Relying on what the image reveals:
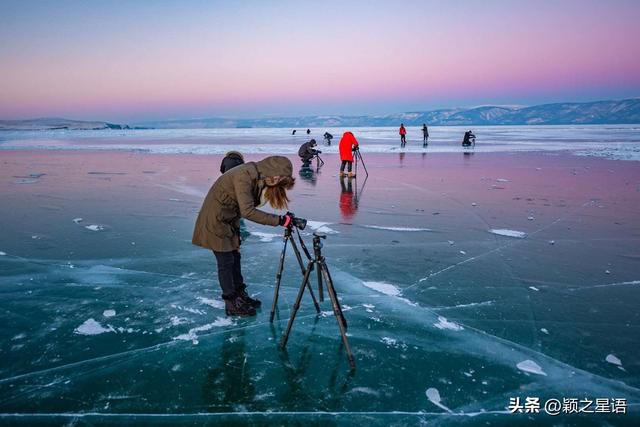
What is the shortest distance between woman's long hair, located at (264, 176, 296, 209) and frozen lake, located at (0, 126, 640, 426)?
1.49 meters

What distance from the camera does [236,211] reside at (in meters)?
4.80

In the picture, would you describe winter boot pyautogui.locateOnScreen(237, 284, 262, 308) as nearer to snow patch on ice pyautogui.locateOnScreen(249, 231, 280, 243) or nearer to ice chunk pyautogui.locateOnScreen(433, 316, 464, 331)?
ice chunk pyautogui.locateOnScreen(433, 316, 464, 331)

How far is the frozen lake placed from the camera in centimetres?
349

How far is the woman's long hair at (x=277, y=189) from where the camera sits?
4250 millimetres

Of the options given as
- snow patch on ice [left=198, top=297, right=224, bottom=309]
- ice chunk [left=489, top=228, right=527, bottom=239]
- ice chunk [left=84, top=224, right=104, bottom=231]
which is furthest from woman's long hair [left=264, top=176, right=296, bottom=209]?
ice chunk [left=84, top=224, right=104, bottom=231]

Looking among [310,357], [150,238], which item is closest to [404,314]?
[310,357]

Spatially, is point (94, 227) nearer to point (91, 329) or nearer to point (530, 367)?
point (91, 329)

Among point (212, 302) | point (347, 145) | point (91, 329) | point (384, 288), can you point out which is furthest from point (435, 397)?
point (347, 145)

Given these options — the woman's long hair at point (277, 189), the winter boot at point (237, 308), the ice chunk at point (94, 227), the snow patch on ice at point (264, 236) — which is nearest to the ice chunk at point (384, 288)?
the winter boot at point (237, 308)

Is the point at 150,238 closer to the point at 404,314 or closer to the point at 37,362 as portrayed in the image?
the point at 37,362

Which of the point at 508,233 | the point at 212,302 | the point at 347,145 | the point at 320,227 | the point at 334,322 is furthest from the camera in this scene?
the point at 347,145

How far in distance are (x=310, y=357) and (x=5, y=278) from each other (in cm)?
513

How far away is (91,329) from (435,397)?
3806 millimetres

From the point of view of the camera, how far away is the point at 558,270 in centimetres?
639
